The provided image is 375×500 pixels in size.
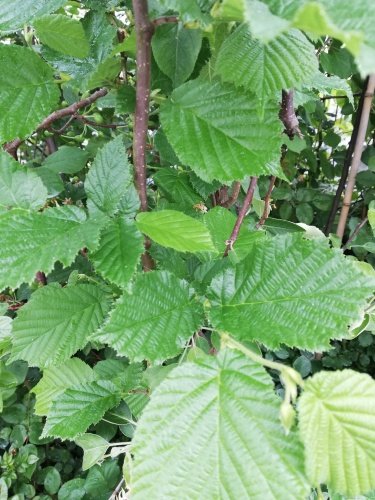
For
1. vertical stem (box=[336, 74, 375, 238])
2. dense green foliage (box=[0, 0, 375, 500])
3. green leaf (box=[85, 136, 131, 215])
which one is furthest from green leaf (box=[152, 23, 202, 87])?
vertical stem (box=[336, 74, 375, 238])

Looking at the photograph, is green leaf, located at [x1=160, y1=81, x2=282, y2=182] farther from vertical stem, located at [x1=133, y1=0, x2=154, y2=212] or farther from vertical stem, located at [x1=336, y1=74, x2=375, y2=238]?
vertical stem, located at [x1=336, y1=74, x2=375, y2=238]

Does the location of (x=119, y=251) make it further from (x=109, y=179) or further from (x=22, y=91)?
(x=22, y=91)

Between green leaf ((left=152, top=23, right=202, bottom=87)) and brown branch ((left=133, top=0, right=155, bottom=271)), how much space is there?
0.05m

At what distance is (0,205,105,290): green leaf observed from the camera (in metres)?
0.39

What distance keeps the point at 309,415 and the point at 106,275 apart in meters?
0.21

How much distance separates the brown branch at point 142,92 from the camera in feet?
1.31

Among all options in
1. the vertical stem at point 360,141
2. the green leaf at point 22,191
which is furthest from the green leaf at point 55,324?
the vertical stem at point 360,141

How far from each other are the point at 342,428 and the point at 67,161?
0.70m

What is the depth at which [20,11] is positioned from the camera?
0.43 meters

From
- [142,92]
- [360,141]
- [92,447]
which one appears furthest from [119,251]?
[360,141]

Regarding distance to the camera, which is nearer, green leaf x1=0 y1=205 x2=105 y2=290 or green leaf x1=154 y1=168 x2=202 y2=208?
green leaf x1=0 y1=205 x2=105 y2=290

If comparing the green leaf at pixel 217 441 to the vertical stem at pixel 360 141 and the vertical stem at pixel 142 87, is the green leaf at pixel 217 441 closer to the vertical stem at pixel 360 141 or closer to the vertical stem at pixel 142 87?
the vertical stem at pixel 142 87

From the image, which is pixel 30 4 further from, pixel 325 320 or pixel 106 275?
pixel 325 320

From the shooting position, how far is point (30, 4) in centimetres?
43
